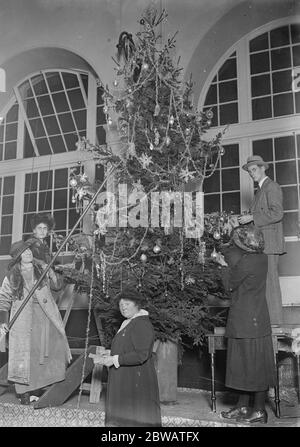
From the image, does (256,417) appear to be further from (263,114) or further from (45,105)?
(45,105)

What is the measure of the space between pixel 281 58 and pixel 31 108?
350 centimetres

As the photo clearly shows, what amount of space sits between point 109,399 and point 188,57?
4429 mm

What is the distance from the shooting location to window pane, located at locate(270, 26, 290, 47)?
248 inches

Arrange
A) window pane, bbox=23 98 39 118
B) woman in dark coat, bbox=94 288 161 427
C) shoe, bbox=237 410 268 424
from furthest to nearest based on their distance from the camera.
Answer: window pane, bbox=23 98 39 118
shoe, bbox=237 410 268 424
woman in dark coat, bbox=94 288 161 427

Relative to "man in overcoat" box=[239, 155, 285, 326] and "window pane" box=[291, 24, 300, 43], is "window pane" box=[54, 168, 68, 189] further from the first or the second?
"window pane" box=[291, 24, 300, 43]

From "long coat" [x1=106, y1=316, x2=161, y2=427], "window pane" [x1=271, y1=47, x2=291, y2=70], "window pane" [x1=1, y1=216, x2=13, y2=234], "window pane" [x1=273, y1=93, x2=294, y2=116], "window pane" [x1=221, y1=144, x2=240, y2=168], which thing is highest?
"window pane" [x1=271, y1=47, x2=291, y2=70]

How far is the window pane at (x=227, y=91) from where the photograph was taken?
653 centimetres

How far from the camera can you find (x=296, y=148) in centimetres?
600

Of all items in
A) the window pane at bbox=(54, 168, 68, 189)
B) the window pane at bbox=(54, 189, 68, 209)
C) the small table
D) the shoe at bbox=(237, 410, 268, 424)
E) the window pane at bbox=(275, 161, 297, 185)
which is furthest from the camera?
the window pane at bbox=(54, 168, 68, 189)

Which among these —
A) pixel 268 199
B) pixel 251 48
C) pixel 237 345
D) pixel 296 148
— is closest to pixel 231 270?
pixel 237 345

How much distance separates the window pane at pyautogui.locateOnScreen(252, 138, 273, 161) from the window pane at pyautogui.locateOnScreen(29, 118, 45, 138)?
9.84 ft

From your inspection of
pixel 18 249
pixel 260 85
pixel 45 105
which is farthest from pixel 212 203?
pixel 45 105

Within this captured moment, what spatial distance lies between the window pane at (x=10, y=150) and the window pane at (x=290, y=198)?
386cm

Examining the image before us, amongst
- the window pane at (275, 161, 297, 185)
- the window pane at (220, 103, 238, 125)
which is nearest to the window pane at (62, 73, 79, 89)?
the window pane at (220, 103, 238, 125)
